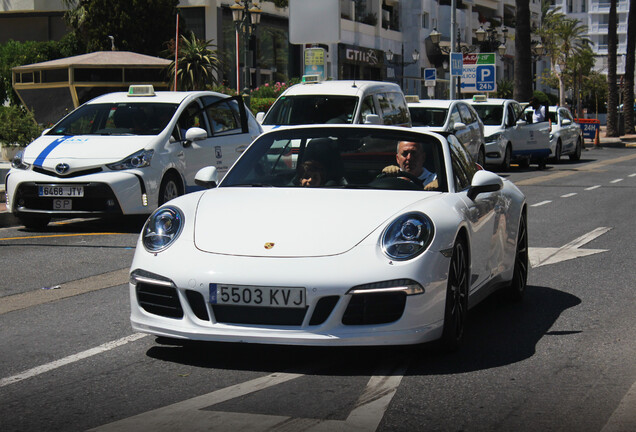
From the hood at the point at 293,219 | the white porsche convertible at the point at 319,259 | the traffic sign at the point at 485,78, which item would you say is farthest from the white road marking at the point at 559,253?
the traffic sign at the point at 485,78

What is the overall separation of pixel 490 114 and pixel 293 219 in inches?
873

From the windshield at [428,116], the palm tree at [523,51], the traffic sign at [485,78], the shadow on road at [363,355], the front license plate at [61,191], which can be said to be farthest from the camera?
the traffic sign at [485,78]

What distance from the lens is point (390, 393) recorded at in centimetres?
→ 526

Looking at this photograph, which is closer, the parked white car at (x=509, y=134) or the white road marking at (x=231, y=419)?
the white road marking at (x=231, y=419)

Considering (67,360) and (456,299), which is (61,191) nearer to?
(67,360)

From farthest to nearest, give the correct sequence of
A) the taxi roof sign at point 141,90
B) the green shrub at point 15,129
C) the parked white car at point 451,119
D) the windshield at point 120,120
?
the green shrub at point 15,129 → the parked white car at point 451,119 → the taxi roof sign at point 141,90 → the windshield at point 120,120

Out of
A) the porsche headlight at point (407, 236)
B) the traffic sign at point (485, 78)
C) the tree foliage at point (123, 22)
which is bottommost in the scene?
the porsche headlight at point (407, 236)

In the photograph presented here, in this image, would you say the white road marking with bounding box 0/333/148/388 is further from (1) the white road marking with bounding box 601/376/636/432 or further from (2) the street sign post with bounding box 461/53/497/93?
(2) the street sign post with bounding box 461/53/497/93

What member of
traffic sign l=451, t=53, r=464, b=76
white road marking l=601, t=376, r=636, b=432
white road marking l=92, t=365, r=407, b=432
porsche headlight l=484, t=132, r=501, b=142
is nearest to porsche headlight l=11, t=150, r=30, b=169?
white road marking l=92, t=365, r=407, b=432

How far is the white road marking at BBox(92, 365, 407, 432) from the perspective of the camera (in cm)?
460

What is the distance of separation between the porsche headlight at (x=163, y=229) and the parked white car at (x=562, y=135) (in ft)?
80.3

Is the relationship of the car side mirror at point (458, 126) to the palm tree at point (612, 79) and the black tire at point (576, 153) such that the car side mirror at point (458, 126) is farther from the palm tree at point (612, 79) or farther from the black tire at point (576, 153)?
the palm tree at point (612, 79)

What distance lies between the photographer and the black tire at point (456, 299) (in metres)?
5.94

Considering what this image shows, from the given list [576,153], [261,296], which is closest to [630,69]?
[576,153]
